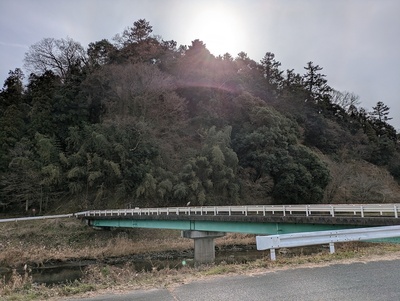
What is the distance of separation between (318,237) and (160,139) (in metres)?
39.4

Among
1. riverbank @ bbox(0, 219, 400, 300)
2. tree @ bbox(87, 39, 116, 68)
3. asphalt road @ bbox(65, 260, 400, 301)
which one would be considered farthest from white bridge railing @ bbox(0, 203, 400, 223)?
tree @ bbox(87, 39, 116, 68)

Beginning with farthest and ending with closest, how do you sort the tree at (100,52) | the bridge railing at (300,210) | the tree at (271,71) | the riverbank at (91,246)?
the tree at (271,71) → the tree at (100,52) → the riverbank at (91,246) → the bridge railing at (300,210)

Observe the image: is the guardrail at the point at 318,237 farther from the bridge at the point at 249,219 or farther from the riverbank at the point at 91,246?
the riverbank at the point at 91,246

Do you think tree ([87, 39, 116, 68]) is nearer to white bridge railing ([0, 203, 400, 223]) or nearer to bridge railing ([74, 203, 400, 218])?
white bridge railing ([0, 203, 400, 223])

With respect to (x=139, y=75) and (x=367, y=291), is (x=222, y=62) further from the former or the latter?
(x=367, y=291)

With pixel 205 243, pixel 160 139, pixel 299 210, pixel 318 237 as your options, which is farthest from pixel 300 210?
pixel 160 139

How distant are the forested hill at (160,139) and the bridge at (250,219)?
9.49m

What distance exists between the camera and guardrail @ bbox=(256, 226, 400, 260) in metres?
7.49

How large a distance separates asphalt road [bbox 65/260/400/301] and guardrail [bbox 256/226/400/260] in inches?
26.0

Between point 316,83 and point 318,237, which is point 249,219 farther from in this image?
point 316,83

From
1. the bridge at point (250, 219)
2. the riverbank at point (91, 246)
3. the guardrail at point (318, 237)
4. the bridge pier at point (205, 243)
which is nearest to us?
the guardrail at point (318, 237)

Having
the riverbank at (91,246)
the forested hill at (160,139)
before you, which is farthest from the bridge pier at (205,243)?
the forested hill at (160,139)

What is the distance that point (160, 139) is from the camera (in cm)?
4609

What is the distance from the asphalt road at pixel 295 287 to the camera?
5.34m
